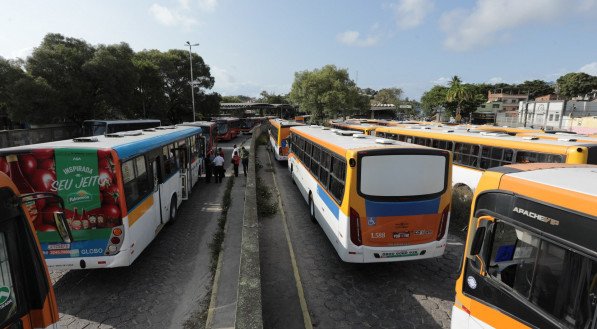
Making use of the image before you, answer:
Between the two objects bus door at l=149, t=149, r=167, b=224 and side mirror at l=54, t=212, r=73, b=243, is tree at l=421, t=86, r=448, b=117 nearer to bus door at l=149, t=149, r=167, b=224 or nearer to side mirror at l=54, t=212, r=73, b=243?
bus door at l=149, t=149, r=167, b=224

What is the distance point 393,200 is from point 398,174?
568mm

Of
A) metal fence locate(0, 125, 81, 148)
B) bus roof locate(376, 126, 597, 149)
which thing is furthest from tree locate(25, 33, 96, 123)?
bus roof locate(376, 126, 597, 149)

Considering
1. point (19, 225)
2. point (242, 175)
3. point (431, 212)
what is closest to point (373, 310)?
point (431, 212)

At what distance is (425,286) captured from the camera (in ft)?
23.9

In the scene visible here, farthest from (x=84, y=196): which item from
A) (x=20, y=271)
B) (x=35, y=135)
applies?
(x=35, y=135)

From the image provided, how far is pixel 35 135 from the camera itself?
2470cm

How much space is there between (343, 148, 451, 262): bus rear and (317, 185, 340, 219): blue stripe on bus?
32.1 inches

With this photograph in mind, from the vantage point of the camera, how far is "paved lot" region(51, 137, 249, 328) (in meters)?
6.11

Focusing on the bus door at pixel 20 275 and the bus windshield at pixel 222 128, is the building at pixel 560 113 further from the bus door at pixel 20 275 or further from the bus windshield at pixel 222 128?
the bus door at pixel 20 275

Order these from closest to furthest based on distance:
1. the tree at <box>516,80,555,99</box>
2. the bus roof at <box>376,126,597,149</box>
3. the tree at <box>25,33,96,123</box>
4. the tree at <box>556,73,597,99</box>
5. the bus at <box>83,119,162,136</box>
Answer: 1. the bus roof at <box>376,126,597,149</box>
2. the bus at <box>83,119,162,136</box>
3. the tree at <box>25,33,96,123</box>
4. the tree at <box>556,73,597,99</box>
5. the tree at <box>516,80,555,99</box>

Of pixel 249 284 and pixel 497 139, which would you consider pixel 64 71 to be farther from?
pixel 497 139

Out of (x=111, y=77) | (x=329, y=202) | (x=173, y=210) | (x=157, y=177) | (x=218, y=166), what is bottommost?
(x=173, y=210)

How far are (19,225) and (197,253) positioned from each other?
5.94m

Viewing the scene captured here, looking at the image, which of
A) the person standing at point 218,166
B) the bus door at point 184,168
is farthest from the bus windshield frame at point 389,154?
the person standing at point 218,166
